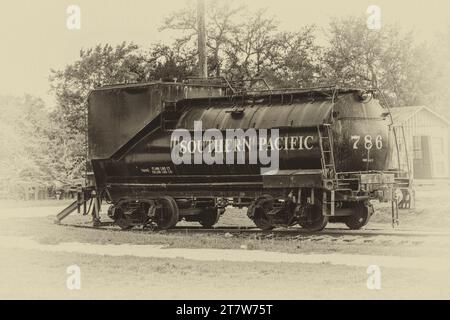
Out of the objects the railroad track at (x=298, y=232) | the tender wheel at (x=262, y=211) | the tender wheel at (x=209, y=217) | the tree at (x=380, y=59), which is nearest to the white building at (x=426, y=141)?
the tree at (x=380, y=59)

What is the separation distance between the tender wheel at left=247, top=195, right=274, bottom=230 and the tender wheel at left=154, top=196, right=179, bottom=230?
8.29 ft

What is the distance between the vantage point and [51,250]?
683 inches

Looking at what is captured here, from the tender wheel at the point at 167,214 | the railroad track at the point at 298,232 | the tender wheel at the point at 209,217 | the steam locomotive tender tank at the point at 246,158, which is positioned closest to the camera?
the railroad track at the point at 298,232

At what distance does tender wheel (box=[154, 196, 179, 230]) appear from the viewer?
72.3ft

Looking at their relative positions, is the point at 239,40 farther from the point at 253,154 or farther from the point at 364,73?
the point at 253,154

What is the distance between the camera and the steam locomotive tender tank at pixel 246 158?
64.9 ft

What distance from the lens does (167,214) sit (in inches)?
874

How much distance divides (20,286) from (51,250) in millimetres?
5256

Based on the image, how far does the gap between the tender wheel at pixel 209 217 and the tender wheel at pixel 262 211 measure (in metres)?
3.08

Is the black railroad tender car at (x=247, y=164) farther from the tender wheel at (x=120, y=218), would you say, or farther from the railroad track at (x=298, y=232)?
the railroad track at (x=298, y=232)

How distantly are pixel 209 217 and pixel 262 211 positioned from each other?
11.2 ft

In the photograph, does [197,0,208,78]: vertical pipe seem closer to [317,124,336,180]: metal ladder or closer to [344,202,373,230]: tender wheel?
[344,202,373,230]: tender wheel

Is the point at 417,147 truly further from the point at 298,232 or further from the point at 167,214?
the point at 298,232
